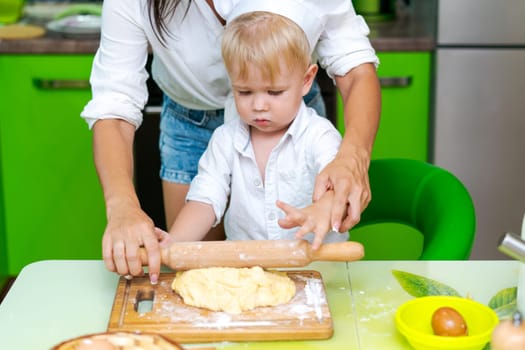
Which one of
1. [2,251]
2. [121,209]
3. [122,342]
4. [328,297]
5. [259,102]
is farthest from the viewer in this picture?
[2,251]

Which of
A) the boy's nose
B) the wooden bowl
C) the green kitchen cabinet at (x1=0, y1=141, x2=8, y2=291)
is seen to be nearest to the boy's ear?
the boy's nose

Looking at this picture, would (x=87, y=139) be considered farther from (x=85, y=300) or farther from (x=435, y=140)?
(x=85, y=300)

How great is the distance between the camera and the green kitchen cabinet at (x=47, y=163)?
280 centimetres

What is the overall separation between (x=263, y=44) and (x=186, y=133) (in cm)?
52

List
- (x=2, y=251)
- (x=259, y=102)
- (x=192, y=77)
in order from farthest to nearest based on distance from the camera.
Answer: (x=2, y=251) < (x=192, y=77) < (x=259, y=102)

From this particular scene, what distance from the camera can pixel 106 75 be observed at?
5.67 feet

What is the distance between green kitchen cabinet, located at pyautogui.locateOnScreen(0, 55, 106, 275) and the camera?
280 centimetres

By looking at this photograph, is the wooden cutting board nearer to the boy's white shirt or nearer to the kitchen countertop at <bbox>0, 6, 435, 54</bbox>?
the boy's white shirt

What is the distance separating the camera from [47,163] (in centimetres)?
290

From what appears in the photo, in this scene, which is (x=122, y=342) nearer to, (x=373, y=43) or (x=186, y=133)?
(x=186, y=133)

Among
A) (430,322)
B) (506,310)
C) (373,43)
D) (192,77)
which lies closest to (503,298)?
(506,310)

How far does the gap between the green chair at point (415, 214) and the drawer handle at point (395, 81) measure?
787 mm

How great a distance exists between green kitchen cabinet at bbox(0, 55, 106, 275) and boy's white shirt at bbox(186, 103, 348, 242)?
1169 mm

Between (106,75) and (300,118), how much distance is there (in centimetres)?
38
